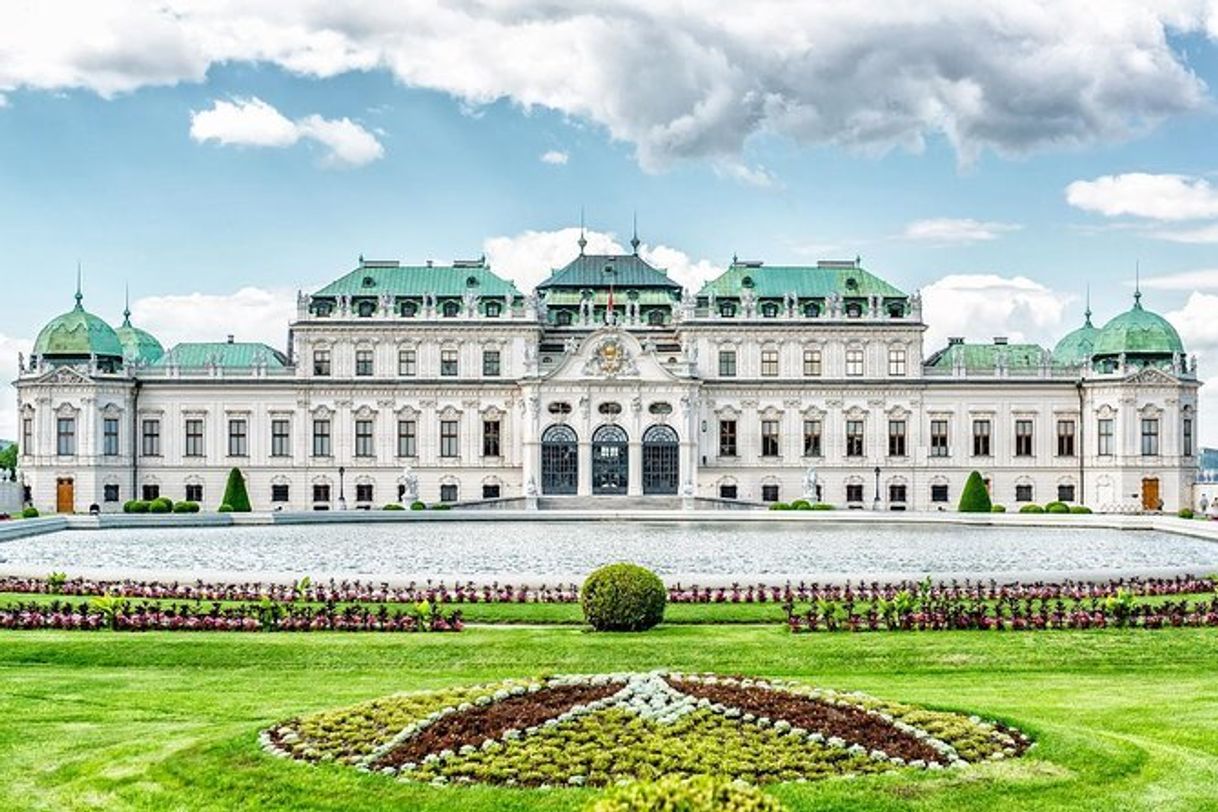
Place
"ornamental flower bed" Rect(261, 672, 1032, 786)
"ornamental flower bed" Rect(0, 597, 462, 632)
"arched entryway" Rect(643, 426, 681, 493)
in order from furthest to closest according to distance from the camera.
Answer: "arched entryway" Rect(643, 426, 681, 493), "ornamental flower bed" Rect(0, 597, 462, 632), "ornamental flower bed" Rect(261, 672, 1032, 786)

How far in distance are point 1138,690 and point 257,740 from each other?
1100 centimetres

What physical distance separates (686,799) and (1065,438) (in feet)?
254

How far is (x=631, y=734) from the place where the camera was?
42.5 feet

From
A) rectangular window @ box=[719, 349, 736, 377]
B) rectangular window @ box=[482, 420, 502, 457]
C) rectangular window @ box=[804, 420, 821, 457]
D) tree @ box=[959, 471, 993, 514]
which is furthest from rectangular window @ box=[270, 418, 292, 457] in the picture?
tree @ box=[959, 471, 993, 514]

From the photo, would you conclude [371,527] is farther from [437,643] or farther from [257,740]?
[257,740]

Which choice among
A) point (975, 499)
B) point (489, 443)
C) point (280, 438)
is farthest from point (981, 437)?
point (280, 438)

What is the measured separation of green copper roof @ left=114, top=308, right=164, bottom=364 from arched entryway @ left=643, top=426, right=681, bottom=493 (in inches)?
1180

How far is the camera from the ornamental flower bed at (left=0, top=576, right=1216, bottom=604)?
27641 millimetres

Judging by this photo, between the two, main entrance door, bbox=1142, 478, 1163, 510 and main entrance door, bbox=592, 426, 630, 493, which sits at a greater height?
main entrance door, bbox=592, 426, 630, 493

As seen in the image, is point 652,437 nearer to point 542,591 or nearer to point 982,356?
point 982,356

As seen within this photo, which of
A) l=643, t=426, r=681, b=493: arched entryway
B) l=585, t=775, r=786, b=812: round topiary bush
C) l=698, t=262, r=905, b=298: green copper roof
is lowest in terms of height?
l=585, t=775, r=786, b=812: round topiary bush

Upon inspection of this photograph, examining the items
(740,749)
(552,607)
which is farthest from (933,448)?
(740,749)

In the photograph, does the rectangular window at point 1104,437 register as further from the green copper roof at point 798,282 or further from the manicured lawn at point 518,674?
the manicured lawn at point 518,674

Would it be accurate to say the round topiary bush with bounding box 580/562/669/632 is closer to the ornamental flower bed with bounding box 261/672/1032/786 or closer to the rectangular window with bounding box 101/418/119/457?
the ornamental flower bed with bounding box 261/672/1032/786
